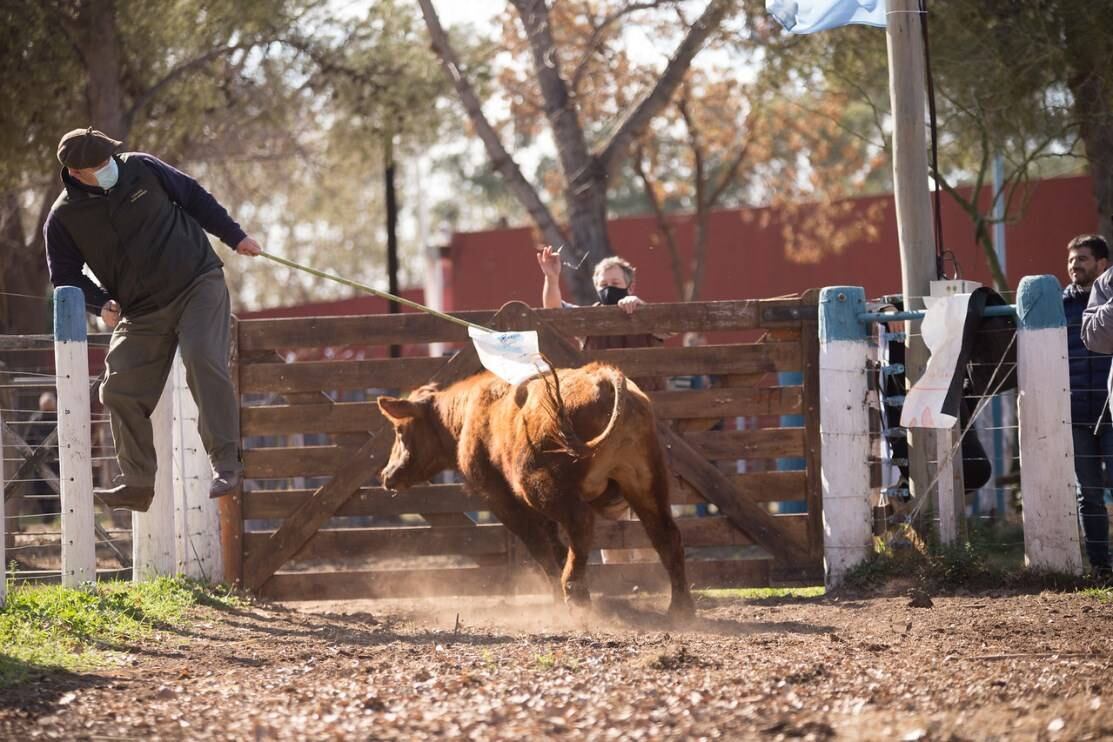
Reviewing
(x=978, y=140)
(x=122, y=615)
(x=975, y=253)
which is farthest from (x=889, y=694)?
(x=975, y=253)

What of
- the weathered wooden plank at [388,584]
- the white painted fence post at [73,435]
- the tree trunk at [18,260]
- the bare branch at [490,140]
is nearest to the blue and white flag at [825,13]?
the weathered wooden plank at [388,584]

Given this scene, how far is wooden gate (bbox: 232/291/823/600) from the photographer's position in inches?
340

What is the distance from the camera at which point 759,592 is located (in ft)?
29.4

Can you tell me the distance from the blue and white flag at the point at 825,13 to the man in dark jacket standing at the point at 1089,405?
193cm

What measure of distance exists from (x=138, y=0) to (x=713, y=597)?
9240 mm

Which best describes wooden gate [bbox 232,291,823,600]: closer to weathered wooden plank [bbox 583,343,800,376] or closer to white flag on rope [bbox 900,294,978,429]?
weathered wooden plank [bbox 583,343,800,376]

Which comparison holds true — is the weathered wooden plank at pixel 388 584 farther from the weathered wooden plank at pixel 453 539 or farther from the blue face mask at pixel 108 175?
the blue face mask at pixel 108 175

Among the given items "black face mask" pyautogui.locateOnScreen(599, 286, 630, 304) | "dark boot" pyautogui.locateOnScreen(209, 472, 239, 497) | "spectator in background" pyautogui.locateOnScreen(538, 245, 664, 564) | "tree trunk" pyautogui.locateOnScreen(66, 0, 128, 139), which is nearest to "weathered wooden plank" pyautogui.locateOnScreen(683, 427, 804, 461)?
"spectator in background" pyautogui.locateOnScreen(538, 245, 664, 564)

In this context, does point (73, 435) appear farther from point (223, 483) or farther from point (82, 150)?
point (82, 150)

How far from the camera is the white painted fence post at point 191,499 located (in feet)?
28.0

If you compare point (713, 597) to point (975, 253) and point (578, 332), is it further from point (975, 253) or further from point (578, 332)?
point (975, 253)

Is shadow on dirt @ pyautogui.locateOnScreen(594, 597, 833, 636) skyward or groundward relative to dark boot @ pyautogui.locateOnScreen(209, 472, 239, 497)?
groundward

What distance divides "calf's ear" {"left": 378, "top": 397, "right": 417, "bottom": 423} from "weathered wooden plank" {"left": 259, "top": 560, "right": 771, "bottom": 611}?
1.03 m

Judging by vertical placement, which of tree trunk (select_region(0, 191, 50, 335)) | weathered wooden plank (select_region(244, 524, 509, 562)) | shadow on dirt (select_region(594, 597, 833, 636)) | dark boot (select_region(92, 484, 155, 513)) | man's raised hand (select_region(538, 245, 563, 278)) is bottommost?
shadow on dirt (select_region(594, 597, 833, 636))
